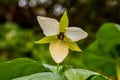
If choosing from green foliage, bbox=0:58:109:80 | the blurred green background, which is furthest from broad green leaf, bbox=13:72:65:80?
the blurred green background

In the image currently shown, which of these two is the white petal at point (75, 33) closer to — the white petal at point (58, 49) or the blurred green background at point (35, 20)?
the white petal at point (58, 49)

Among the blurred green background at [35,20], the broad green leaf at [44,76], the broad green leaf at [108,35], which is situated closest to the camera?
the broad green leaf at [44,76]

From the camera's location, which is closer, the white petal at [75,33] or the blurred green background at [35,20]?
the white petal at [75,33]

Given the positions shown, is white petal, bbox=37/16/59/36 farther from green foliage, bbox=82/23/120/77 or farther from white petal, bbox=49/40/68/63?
green foliage, bbox=82/23/120/77

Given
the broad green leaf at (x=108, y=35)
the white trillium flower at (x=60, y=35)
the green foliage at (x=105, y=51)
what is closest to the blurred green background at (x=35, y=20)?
the green foliage at (x=105, y=51)

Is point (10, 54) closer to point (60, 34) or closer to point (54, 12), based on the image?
point (54, 12)

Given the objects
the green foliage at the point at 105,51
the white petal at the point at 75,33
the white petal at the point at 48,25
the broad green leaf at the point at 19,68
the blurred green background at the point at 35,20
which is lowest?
the blurred green background at the point at 35,20
